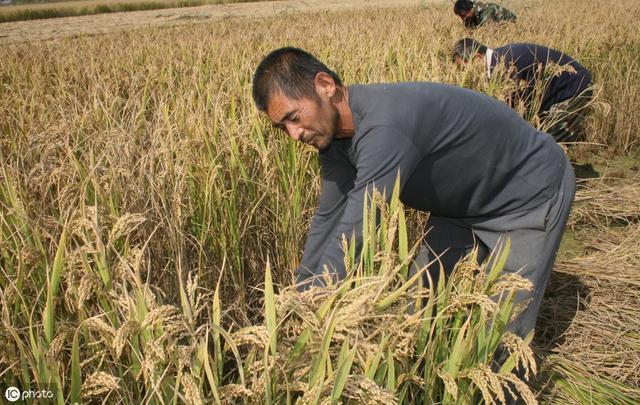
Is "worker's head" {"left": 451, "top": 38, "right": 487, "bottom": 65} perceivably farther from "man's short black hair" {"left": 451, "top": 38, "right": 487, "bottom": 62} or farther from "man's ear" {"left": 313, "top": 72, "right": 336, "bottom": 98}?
"man's ear" {"left": 313, "top": 72, "right": 336, "bottom": 98}

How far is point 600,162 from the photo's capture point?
5.00 metres

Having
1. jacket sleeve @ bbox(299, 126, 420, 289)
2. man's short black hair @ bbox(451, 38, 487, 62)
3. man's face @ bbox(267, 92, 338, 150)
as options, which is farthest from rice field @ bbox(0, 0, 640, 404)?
man's face @ bbox(267, 92, 338, 150)

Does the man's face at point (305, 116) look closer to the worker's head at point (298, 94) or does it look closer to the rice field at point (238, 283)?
the worker's head at point (298, 94)

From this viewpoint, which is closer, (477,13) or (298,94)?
(298,94)

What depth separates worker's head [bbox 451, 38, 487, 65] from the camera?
362cm

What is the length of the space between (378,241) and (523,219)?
0.84 metres

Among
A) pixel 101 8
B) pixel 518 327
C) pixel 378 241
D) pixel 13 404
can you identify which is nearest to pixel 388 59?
pixel 518 327

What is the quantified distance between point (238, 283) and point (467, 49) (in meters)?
2.56

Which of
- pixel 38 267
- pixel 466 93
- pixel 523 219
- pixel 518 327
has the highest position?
pixel 466 93

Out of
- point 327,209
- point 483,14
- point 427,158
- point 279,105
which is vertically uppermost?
point 279,105

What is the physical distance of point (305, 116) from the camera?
5.31 feet

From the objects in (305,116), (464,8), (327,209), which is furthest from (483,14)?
(305,116)

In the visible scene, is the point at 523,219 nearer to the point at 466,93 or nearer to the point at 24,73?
the point at 466,93

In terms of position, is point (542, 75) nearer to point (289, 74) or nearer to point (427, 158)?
point (427, 158)
